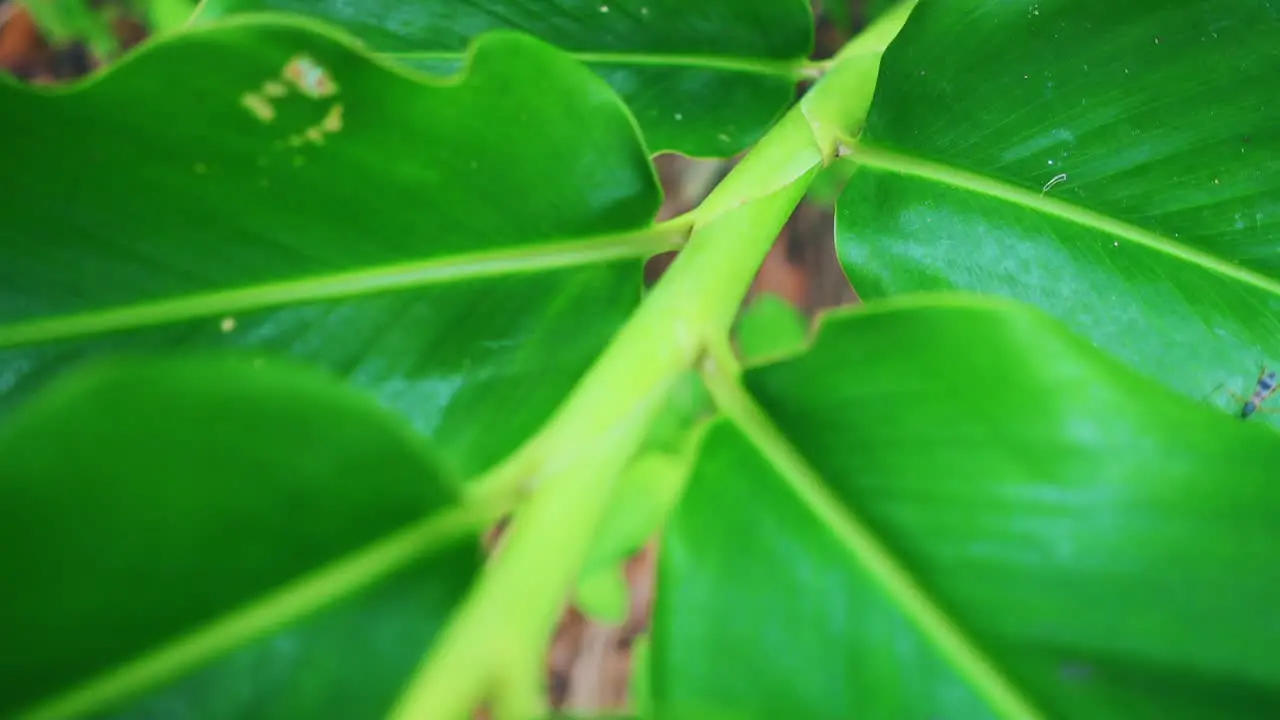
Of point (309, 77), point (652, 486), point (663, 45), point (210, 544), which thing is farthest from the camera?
point (652, 486)

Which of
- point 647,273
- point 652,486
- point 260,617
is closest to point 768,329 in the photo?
point 647,273

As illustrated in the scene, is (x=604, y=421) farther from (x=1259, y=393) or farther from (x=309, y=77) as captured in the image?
(x=1259, y=393)

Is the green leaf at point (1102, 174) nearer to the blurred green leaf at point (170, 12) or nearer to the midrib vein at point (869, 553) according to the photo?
the midrib vein at point (869, 553)

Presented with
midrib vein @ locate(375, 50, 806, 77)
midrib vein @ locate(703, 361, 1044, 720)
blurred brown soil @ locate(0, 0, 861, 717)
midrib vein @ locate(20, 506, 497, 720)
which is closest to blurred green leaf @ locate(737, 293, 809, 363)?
blurred brown soil @ locate(0, 0, 861, 717)

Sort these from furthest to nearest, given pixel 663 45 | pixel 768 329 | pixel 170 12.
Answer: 1. pixel 768 329
2. pixel 170 12
3. pixel 663 45

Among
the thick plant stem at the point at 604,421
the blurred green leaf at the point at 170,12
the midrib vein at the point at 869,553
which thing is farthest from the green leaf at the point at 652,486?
the blurred green leaf at the point at 170,12

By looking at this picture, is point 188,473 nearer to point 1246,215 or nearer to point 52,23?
point 1246,215
